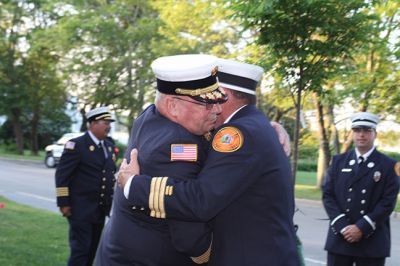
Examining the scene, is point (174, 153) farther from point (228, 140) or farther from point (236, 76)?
point (236, 76)

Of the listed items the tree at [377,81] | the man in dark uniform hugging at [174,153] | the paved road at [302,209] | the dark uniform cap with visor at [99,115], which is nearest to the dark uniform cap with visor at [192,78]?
the man in dark uniform hugging at [174,153]

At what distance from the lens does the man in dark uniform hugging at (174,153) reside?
2252 mm

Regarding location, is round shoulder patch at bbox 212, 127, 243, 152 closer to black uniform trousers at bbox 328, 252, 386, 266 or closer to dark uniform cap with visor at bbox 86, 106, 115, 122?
black uniform trousers at bbox 328, 252, 386, 266

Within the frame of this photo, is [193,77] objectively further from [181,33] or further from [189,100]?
[181,33]

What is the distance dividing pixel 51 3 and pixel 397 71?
1830 centimetres

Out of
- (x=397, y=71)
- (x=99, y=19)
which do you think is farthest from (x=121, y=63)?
(x=397, y=71)

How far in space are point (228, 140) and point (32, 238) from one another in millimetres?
6281

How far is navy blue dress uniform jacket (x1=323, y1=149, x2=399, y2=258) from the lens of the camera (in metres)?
4.38

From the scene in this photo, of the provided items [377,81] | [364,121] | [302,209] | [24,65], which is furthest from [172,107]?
[24,65]

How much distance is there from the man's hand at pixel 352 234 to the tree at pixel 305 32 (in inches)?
46.9

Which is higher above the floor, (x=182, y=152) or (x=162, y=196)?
(x=182, y=152)

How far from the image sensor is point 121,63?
2442 cm

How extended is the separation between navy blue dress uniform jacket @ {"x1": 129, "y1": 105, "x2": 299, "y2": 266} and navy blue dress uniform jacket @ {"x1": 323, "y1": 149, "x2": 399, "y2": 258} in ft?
7.09

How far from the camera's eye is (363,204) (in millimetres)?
4449
